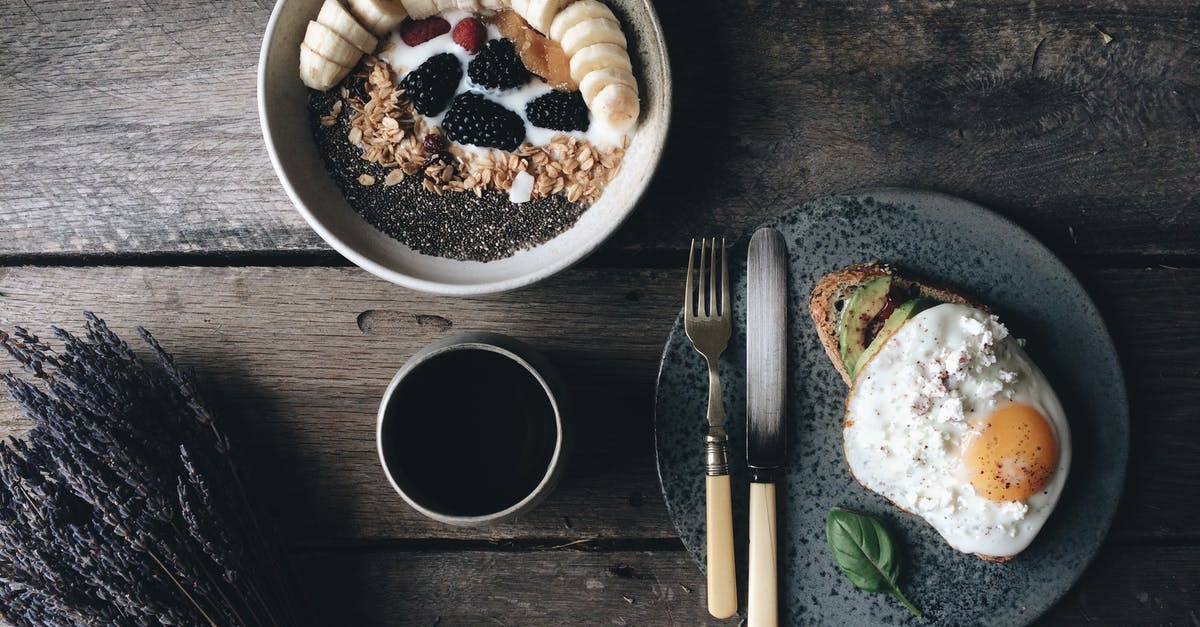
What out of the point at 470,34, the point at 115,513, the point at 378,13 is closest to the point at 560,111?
the point at 470,34

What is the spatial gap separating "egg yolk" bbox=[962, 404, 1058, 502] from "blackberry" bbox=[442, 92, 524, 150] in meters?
0.93

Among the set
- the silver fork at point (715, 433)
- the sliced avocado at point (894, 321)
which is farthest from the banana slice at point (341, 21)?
the sliced avocado at point (894, 321)

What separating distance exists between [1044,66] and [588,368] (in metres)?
1.02

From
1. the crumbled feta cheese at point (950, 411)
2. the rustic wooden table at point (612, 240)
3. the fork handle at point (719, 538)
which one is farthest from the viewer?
the rustic wooden table at point (612, 240)

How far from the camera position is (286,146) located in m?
1.45

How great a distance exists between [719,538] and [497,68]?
907 millimetres

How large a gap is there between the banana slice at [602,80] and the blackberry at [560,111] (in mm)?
24

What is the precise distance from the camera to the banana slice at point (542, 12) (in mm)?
1419

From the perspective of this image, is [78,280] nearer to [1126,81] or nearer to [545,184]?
[545,184]

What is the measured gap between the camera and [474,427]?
4.66ft

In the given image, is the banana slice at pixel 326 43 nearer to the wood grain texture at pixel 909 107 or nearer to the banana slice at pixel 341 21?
the banana slice at pixel 341 21

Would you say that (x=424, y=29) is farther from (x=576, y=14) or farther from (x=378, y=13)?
(x=576, y=14)

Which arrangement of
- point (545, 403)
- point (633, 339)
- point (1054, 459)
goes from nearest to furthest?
point (1054, 459)
point (545, 403)
point (633, 339)

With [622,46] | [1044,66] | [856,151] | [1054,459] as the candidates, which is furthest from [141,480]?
[1044,66]
